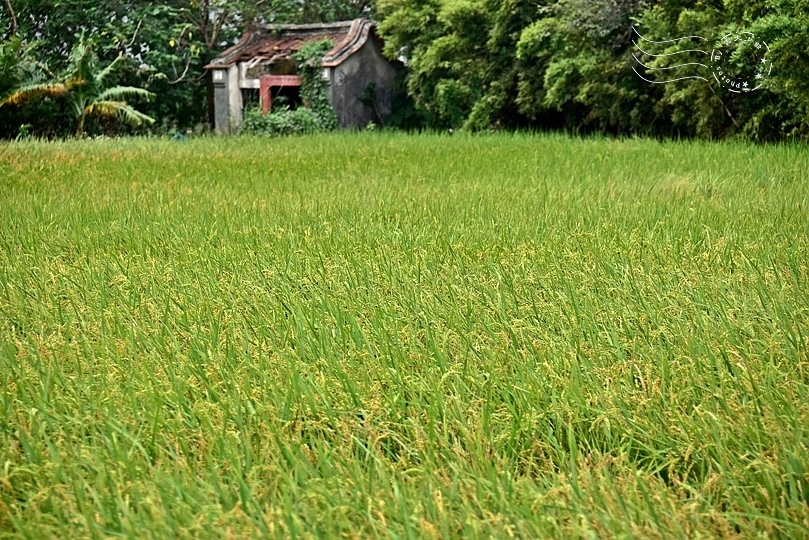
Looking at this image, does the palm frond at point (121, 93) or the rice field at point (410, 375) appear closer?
the rice field at point (410, 375)

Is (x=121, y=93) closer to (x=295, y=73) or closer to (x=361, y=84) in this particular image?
(x=295, y=73)

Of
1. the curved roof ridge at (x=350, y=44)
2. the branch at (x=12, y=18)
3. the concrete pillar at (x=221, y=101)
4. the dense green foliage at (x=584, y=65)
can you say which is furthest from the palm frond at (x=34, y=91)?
the dense green foliage at (x=584, y=65)

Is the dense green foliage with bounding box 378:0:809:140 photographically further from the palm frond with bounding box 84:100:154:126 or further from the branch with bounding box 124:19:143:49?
the palm frond with bounding box 84:100:154:126

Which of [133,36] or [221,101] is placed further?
[221,101]

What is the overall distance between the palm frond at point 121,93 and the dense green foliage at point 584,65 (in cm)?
365

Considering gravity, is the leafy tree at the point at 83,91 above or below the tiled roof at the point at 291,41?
below

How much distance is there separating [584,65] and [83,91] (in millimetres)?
6911

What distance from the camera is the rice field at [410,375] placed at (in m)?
1.55

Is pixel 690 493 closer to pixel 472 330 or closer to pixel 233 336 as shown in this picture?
pixel 472 330

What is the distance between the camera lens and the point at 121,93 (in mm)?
14359

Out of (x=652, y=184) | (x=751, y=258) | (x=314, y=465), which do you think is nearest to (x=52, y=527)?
(x=314, y=465)

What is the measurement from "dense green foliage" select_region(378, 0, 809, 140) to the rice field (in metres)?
4.55
